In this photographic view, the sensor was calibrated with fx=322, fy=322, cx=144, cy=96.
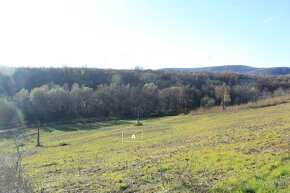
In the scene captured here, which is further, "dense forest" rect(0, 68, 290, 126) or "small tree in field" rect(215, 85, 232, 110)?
"dense forest" rect(0, 68, 290, 126)

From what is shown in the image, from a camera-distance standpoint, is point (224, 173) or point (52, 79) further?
point (52, 79)

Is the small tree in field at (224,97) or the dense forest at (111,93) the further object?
the dense forest at (111,93)

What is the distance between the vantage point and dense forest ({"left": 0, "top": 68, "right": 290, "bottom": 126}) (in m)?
107

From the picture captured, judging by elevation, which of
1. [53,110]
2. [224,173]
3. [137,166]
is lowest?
[53,110]

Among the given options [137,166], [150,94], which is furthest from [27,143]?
[150,94]

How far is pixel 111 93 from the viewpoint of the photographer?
129500 mm

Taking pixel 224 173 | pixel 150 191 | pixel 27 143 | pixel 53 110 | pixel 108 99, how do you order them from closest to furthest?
pixel 150 191
pixel 224 173
pixel 27 143
pixel 53 110
pixel 108 99

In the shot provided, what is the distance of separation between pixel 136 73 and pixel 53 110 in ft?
268

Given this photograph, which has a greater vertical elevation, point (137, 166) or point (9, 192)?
point (9, 192)

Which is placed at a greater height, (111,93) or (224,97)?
(224,97)

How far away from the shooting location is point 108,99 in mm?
125312

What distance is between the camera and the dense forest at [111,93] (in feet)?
351

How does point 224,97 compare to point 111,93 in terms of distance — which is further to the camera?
point 111,93

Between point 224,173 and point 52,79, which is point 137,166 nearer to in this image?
point 224,173
